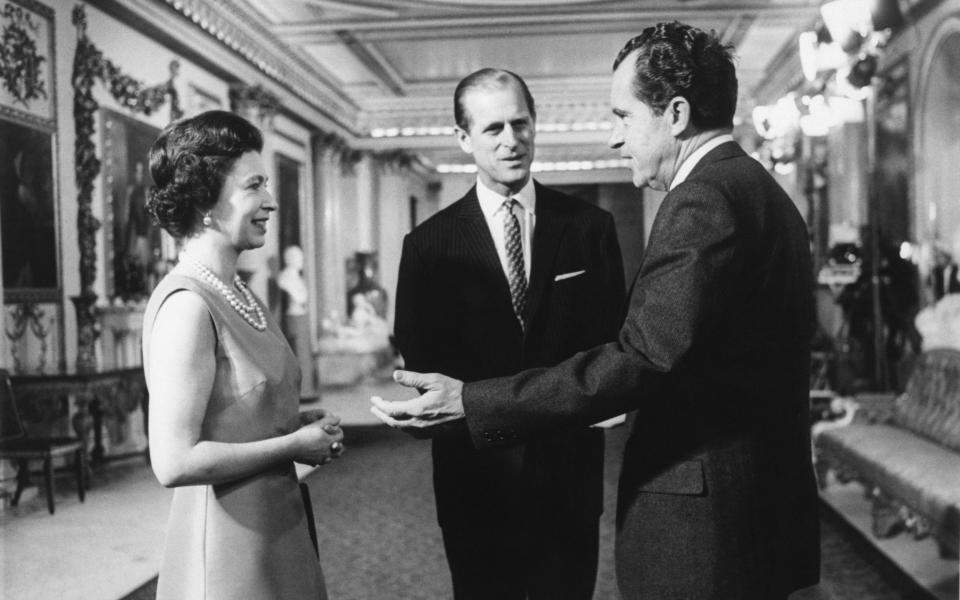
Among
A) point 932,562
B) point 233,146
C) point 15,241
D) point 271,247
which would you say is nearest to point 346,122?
point 271,247

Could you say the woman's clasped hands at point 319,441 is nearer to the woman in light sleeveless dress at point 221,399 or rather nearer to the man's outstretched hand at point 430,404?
the woman in light sleeveless dress at point 221,399

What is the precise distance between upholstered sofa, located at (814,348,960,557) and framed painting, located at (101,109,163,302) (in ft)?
18.0

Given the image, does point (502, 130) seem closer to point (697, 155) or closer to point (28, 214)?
point (697, 155)

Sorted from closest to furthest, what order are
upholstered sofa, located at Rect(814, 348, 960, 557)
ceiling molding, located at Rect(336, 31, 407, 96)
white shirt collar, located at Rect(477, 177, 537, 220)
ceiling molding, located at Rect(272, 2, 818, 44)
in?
white shirt collar, located at Rect(477, 177, 537, 220), upholstered sofa, located at Rect(814, 348, 960, 557), ceiling molding, located at Rect(272, 2, 818, 44), ceiling molding, located at Rect(336, 31, 407, 96)

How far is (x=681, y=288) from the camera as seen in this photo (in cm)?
→ 152

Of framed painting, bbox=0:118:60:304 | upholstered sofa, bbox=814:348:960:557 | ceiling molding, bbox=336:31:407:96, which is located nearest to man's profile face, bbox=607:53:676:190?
upholstered sofa, bbox=814:348:960:557

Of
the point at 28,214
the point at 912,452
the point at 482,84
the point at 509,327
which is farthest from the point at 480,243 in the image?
the point at 28,214

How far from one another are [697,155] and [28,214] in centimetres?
591

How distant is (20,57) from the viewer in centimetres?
612

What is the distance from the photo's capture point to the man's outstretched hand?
176 centimetres

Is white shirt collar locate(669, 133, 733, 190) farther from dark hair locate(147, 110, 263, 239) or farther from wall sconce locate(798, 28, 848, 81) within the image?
wall sconce locate(798, 28, 848, 81)

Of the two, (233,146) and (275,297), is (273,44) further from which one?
(233,146)

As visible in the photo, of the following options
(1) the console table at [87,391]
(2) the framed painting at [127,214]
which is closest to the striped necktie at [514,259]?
(1) the console table at [87,391]

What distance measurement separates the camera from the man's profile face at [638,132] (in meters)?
1.67
